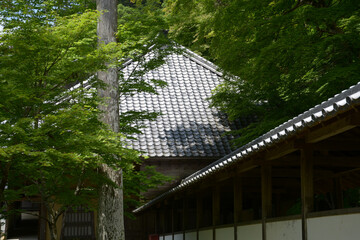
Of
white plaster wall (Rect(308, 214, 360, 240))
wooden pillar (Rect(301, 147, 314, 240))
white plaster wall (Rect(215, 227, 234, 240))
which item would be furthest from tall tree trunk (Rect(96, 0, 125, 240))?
white plaster wall (Rect(308, 214, 360, 240))

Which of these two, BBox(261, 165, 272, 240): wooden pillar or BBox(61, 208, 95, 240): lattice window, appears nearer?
BBox(261, 165, 272, 240): wooden pillar

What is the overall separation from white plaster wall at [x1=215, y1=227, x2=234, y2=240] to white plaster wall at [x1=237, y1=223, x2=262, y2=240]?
604 mm

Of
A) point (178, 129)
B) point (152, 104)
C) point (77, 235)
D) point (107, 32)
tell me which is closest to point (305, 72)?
point (107, 32)

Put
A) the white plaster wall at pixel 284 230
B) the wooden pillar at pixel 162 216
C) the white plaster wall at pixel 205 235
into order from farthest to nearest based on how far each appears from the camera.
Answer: the wooden pillar at pixel 162 216 → the white plaster wall at pixel 205 235 → the white plaster wall at pixel 284 230

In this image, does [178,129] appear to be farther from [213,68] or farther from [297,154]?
[297,154]

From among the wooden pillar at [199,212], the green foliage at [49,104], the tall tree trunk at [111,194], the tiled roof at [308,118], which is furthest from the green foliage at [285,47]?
the tiled roof at [308,118]

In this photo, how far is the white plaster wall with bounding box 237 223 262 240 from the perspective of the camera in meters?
11.3

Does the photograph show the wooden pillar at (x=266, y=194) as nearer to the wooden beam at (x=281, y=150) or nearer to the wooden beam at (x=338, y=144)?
the wooden beam at (x=281, y=150)

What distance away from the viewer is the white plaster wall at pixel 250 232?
37.1 feet

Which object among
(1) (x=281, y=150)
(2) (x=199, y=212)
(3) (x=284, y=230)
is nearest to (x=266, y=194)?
(3) (x=284, y=230)

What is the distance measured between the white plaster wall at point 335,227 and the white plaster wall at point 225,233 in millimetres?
4501

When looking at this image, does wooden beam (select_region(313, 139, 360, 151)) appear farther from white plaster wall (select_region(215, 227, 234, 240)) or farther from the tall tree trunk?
the tall tree trunk

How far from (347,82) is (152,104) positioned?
11.0 meters

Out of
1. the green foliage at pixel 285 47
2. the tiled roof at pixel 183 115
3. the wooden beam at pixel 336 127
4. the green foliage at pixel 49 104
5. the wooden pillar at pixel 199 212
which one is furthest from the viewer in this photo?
the tiled roof at pixel 183 115
